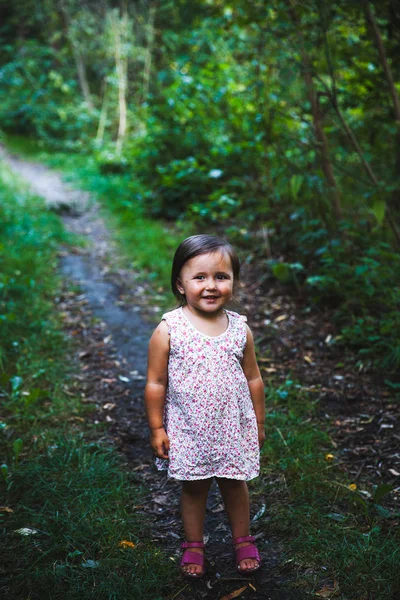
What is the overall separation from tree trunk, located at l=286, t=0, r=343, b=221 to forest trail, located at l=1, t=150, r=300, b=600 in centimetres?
193

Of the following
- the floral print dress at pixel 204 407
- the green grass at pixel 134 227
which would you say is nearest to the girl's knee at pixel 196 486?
the floral print dress at pixel 204 407

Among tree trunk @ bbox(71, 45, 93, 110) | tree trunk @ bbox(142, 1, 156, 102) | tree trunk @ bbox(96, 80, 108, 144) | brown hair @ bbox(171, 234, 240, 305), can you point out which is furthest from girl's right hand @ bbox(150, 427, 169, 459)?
tree trunk @ bbox(71, 45, 93, 110)

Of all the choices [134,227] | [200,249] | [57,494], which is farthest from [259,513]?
[134,227]

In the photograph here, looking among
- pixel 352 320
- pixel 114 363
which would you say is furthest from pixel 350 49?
pixel 114 363

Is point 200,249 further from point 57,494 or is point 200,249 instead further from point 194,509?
point 57,494

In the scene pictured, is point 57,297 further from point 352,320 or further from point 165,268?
point 352,320

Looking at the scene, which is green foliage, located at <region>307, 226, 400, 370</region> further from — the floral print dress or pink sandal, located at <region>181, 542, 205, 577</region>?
pink sandal, located at <region>181, 542, 205, 577</region>

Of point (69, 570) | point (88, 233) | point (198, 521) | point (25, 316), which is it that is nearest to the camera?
point (69, 570)

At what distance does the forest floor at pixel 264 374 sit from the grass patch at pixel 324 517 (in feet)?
0.27

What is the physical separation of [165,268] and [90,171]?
24.8 ft

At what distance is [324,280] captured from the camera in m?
4.17

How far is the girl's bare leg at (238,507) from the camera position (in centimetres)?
213

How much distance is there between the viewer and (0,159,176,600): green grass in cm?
197

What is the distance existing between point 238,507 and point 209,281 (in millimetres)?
935
